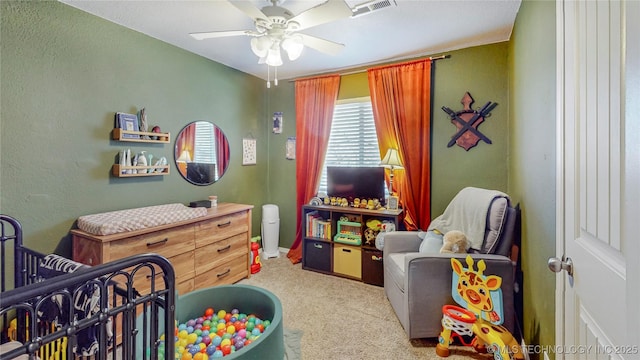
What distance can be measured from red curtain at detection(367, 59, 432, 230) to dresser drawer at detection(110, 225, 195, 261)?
7.30ft

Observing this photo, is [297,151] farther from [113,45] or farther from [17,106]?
[17,106]

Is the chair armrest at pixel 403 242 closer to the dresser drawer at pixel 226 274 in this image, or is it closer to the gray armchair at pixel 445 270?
the gray armchair at pixel 445 270

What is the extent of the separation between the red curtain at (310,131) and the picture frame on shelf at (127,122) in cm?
185

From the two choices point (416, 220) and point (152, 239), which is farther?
point (416, 220)

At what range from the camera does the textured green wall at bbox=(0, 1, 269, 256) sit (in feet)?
6.22

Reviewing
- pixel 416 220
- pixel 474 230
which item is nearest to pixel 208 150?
pixel 416 220

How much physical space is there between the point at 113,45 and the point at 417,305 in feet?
10.6

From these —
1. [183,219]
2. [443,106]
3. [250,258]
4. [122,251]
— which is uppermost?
[443,106]

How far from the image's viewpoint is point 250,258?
10.4 ft

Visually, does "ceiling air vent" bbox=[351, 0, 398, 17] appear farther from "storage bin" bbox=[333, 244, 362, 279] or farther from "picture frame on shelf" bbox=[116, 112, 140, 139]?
"storage bin" bbox=[333, 244, 362, 279]

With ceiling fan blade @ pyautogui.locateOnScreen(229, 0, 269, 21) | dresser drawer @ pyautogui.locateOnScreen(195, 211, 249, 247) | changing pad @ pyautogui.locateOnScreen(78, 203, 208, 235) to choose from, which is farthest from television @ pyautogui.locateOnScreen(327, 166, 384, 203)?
ceiling fan blade @ pyautogui.locateOnScreen(229, 0, 269, 21)

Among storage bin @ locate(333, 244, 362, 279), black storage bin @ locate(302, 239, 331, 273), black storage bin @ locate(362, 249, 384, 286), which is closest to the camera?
black storage bin @ locate(362, 249, 384, 286)

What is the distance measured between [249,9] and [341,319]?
2.37 m

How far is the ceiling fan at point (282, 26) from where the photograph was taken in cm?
168
